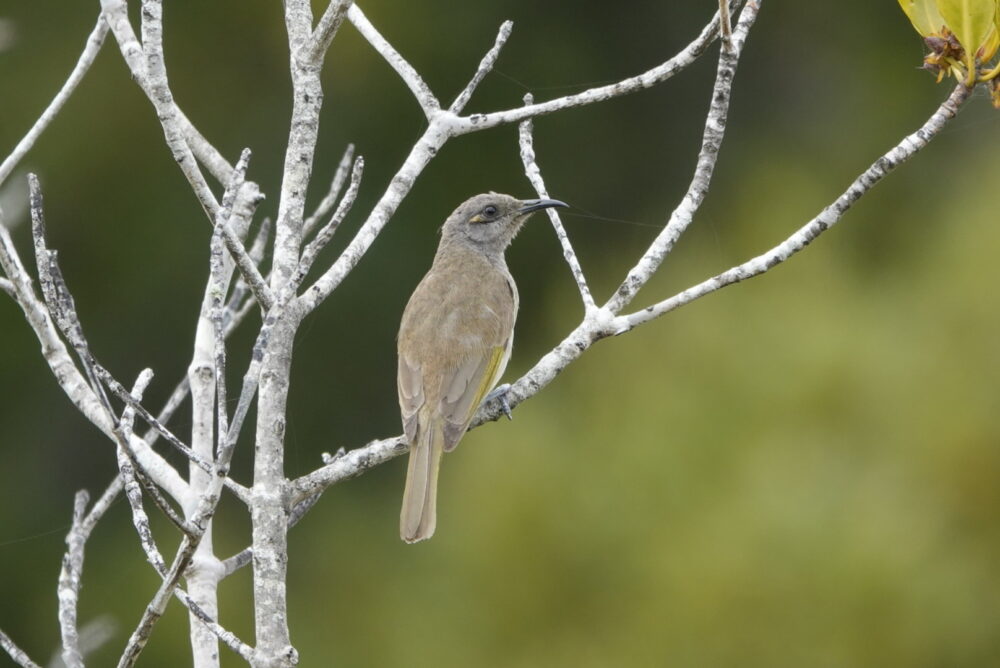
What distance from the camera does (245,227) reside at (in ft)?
15.9

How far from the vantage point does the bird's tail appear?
5336 millimetres

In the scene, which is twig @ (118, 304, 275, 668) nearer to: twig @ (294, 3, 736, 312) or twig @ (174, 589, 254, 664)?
twig @ (174, 589, 254, 664)

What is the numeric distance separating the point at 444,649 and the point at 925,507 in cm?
333

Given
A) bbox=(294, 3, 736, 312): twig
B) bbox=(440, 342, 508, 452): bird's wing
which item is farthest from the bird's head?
bbox=(294, 3, 736, 312): twig

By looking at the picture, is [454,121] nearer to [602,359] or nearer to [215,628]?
[215,628]

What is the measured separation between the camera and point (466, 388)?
19.3 feet

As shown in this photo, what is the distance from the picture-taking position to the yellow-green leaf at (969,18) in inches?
154

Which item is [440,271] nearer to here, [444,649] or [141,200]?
[444,649]

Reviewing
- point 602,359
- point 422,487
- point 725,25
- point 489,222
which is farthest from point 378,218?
point 602,359

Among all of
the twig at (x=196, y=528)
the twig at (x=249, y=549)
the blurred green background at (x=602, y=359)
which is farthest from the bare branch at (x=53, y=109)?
the blurred green background at (x=602, y=359)

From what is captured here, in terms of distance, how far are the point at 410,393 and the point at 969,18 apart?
110 inches

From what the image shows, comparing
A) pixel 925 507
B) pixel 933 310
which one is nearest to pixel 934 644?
pixel 925 507

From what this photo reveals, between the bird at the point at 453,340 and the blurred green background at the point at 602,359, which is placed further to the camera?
the blurred green background at the point at 602,359

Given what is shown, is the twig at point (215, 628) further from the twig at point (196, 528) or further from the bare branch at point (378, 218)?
the bare branch at point (378, 218)
